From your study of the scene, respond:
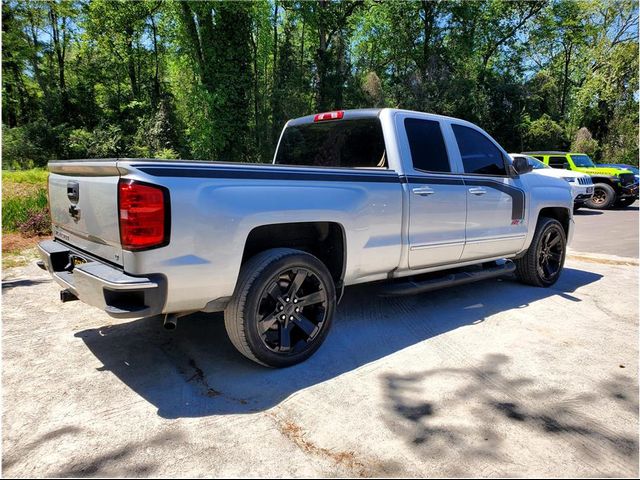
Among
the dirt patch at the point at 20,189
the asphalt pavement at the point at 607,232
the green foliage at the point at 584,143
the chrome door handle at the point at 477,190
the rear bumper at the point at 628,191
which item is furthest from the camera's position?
the green foliage at the point at 584,143

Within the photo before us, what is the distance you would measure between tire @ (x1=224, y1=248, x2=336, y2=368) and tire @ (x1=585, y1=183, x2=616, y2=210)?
52.3 feet

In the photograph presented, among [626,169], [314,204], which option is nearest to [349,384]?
[314,204]

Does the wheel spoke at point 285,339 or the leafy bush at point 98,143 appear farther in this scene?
the leafy bush at point 98,143

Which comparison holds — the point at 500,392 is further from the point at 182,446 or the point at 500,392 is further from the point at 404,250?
the point at 182,446

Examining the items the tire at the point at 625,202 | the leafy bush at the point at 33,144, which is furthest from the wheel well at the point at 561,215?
the leafy bush at the point at 33,144

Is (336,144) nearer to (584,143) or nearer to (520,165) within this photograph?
(520,165)

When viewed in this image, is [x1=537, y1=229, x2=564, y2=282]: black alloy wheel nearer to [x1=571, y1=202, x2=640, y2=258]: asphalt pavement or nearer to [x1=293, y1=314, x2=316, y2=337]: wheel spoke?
[x1=571, y1=202, x2=640, y2=258]: asphalt pavement

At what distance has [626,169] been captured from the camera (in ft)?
55.5

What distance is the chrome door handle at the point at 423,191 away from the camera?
4.14 metres

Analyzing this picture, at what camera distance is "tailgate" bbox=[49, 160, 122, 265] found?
9.35 feet

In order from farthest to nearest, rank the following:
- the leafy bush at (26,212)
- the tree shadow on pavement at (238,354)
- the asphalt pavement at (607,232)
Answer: the asphalt pavement at (607,232)
the leafy bush at (26,212)
the tree shadow on pavement at (238,354)

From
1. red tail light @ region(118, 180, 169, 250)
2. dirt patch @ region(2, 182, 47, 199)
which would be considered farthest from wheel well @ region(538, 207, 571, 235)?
dirt patch @ region(2, 182, 47, 199)

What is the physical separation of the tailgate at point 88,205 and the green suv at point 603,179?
54.2ft

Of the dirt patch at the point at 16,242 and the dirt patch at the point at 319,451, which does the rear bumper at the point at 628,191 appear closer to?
the dirt patch at the point at 319,451
